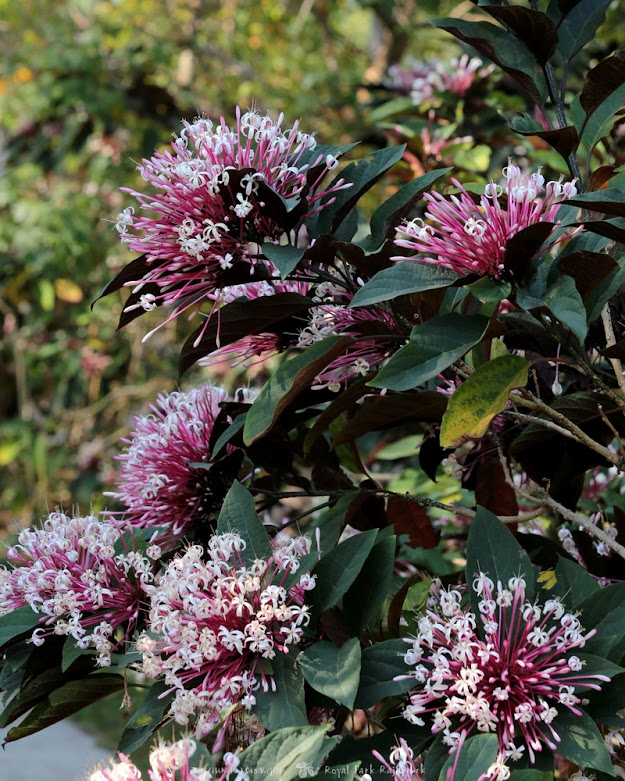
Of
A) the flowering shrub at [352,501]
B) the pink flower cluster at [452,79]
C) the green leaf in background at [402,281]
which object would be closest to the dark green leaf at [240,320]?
the flowering shrub at [352,501]

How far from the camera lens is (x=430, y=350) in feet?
2.25

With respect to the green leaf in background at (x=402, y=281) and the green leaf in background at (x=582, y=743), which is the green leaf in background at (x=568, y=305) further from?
the green leaf in background at (x=582, y=743)

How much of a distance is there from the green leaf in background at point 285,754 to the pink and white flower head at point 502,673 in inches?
3.8

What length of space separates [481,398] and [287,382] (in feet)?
0.54

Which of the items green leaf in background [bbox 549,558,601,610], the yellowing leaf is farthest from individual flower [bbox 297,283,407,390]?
the yellowing leaf

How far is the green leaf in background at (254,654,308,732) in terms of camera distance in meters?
0.60

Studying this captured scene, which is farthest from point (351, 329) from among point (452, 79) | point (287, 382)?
point (452, 79)

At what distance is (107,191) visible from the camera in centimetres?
461

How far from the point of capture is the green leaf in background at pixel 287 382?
709 millimetres

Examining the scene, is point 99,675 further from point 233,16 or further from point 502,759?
point 233,16

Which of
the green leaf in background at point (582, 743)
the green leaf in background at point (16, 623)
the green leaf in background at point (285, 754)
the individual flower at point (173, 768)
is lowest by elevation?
the green leaf in background at point (582, 743)

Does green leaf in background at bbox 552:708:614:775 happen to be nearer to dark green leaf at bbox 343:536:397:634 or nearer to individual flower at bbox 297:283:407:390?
dark green leaf at bbox 343:536:397:634

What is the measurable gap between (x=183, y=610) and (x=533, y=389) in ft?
1.57

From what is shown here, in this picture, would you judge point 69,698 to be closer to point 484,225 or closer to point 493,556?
point 493,556
